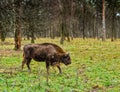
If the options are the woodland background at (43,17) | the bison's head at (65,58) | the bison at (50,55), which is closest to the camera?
the woodland background at (43,17)

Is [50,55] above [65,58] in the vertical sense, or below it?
above

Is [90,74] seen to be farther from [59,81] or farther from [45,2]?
[45,2]

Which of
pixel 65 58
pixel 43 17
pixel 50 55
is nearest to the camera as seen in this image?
pixel 50 55

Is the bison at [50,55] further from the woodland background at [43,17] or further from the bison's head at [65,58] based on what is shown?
the woodland background at [43,17]

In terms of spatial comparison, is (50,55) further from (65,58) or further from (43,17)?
(43,17)

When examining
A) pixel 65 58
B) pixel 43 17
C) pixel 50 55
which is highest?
pixel 43 17

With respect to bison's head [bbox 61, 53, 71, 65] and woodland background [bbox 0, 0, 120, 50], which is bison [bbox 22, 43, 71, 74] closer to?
bison's head [bbox 61, 53, 71, 65]

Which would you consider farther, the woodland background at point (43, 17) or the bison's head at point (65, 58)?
the bison's head at point (65, 58)

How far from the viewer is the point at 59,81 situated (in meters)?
14.9

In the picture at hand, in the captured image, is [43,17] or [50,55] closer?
[50,55]

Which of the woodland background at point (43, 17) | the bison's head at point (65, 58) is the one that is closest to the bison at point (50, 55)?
the bison's head at point (65, 58)

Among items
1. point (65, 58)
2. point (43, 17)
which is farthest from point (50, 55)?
point (43, 17)

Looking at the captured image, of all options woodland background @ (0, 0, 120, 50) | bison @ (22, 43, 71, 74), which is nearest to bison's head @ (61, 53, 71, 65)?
bison @ (22, 43, 71, 74)

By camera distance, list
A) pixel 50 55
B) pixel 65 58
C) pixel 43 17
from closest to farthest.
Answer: pixel 50 55
pixel 65 58
pixel 43 17
